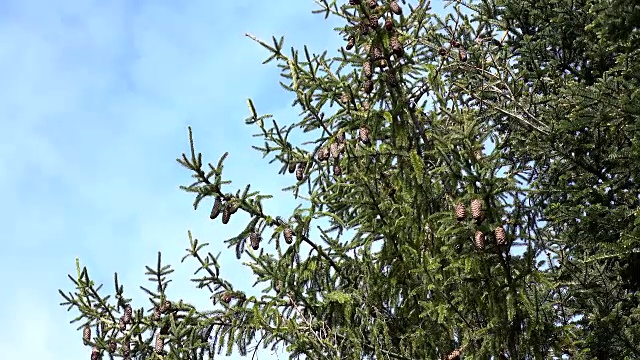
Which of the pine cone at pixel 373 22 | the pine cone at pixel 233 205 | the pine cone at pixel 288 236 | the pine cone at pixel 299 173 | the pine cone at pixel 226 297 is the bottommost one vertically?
the pine cone at pixel 226 297

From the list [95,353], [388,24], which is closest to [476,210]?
[388,24]

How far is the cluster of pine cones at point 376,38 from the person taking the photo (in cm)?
605

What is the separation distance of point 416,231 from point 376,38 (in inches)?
66.7

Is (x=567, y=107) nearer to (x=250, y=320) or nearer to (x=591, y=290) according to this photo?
(x=591, y=290)

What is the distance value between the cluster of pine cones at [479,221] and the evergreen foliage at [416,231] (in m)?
0.01

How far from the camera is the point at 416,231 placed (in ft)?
20.4

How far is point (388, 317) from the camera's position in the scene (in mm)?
6270

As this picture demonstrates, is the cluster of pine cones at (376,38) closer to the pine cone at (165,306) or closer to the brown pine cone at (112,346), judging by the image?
the pine cone at (165,306)

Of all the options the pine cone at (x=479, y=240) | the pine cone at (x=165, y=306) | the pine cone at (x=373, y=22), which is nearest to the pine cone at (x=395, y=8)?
the pine cone at (x=373, y=22)

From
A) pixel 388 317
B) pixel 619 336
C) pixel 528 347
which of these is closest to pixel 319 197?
pixel 388 317

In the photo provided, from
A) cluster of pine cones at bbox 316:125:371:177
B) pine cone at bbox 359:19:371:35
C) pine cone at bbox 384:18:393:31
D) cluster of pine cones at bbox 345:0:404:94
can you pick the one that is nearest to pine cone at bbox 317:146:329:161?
cluster of pine cones at bbox 316:125:371:177

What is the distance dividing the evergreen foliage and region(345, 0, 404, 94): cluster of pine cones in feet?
0.05

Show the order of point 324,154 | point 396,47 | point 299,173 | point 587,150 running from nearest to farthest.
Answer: point 396,47 → point 324,154 → point 299,173 → point 587,150

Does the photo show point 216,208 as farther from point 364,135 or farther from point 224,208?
point 364,135
